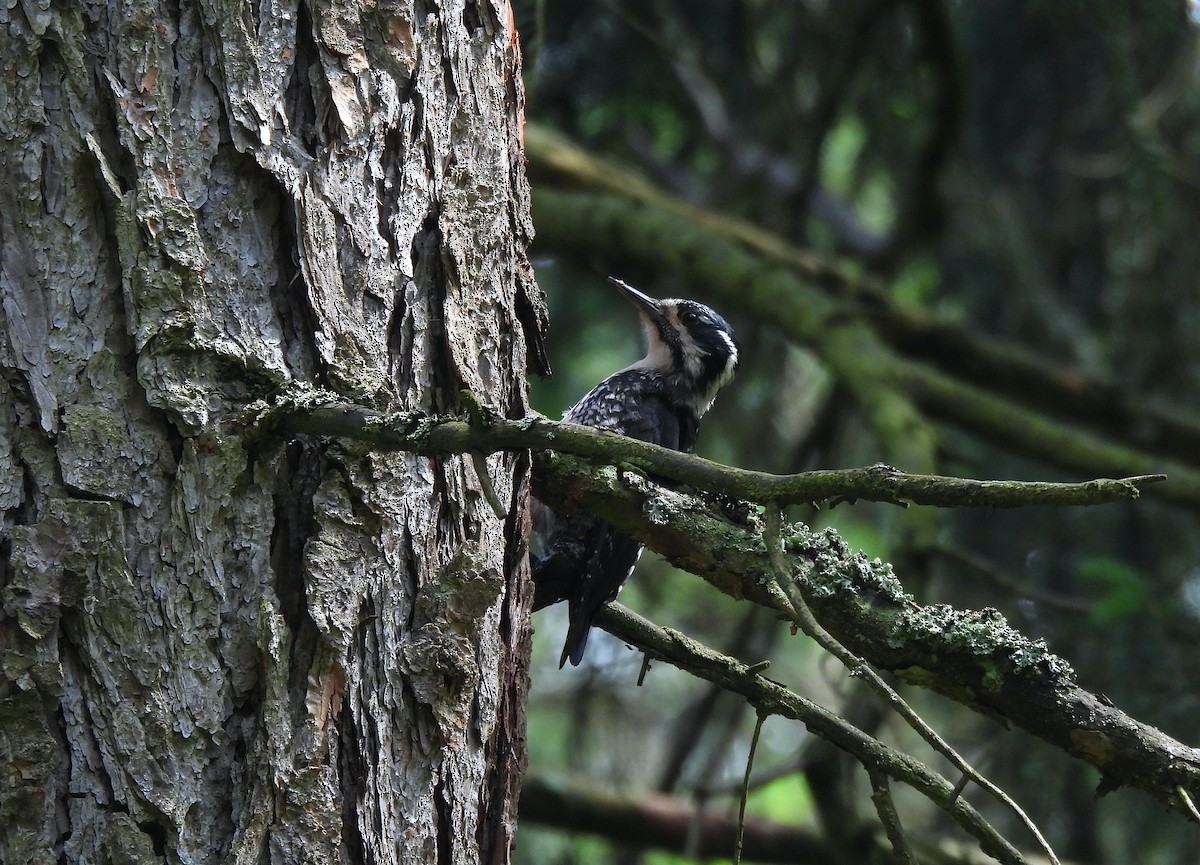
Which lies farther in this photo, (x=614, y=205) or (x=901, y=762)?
(x=614, y=205)

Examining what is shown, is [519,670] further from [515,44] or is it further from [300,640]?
[515,44]

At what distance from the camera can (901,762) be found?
175 cm

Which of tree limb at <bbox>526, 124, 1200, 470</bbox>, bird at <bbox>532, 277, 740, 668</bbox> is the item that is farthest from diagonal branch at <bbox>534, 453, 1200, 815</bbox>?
tree limb at <bbox>526, 124, 1200, 470</bbox>

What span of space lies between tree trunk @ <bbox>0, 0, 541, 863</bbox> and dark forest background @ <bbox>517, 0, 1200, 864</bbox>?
1833mm

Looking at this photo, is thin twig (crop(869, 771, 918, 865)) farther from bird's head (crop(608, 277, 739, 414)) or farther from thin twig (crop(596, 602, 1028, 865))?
bird's head (crop(608, 277, 739, 414))

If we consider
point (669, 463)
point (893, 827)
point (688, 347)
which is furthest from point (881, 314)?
point (669, 463)

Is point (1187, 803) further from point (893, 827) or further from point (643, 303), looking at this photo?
point (643, 303)

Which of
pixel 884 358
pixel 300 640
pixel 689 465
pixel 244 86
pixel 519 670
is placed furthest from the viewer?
pixel 884 358

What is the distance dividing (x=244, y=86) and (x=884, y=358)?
8.55 feet

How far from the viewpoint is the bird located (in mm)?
3195

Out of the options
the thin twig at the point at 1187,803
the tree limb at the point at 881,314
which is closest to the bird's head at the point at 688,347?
the tree limb at the point at 881,314

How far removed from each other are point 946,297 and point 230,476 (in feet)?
14.5

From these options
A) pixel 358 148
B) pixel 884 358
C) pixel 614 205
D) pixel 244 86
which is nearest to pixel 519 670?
pixel 358 148

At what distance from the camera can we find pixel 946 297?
18.0 feet
